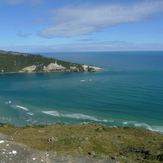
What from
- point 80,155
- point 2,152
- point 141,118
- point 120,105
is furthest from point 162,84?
point 2,152

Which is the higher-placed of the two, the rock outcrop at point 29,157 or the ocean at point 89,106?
the rock outcrop at point 29,157

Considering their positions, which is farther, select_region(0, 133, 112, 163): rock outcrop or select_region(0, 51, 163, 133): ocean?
select_region(0, 51, 163, 133): ocean

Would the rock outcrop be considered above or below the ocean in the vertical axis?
above

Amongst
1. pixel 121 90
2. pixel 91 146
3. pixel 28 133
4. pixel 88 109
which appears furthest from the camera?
pixel 121 90

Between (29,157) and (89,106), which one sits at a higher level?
(29,157)

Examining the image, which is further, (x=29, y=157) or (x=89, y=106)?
(x=89, y=106)

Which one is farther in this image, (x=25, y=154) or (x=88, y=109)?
(x=88, y=109)

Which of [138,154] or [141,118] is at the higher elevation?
[138,154]

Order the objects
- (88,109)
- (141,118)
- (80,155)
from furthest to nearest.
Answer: (88,109), (141,118), (80,155)

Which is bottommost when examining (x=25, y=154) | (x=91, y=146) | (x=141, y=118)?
(x=141, y=118)

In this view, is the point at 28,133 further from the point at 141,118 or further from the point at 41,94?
the point at 41,94

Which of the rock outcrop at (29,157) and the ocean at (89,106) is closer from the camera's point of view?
the rock outcrop at (29,157)
